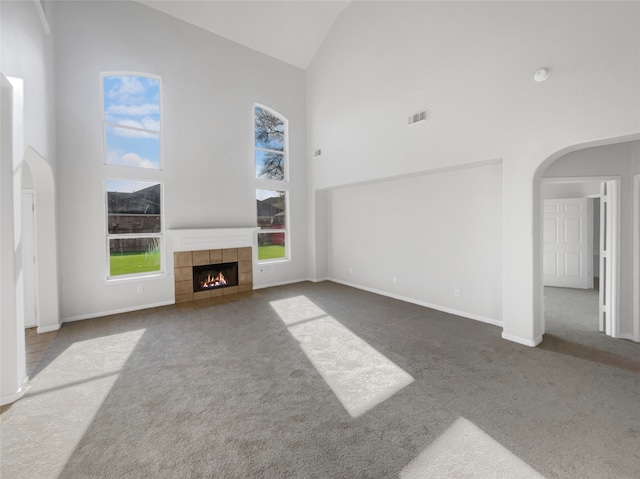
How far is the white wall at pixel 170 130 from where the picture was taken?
14.8 feet

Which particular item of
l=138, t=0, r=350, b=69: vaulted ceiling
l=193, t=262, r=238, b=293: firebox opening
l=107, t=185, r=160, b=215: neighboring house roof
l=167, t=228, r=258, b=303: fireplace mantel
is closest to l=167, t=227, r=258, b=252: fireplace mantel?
l=167, t=228, r=258, b=303: fireplace mantel

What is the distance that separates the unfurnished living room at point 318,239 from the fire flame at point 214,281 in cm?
3

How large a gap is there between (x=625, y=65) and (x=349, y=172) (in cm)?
403

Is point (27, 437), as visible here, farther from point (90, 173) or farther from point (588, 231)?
point (588, 231)

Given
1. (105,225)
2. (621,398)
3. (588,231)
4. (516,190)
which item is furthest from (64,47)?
(588,231)

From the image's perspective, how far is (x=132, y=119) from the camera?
516 cm

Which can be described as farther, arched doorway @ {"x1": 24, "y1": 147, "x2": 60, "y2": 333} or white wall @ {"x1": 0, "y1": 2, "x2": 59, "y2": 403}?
arched doorway @ {"x1": 24, "y1": 147, "x2": 60, "y2": 333}

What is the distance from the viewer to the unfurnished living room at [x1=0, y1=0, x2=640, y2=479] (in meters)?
2.08

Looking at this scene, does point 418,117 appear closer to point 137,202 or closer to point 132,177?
point 132,177

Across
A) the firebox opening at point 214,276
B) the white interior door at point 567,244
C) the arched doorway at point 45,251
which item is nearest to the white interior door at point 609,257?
the white interior door at point 567,244

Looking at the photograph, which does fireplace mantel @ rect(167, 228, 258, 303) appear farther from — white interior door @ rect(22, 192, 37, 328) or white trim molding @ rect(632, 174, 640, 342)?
white trim molding @ rect(632, 174, 640, 342)

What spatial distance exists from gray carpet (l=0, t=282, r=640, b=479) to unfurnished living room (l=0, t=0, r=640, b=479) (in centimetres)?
2

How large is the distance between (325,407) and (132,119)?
18.9 ft

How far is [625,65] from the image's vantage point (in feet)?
8.71
